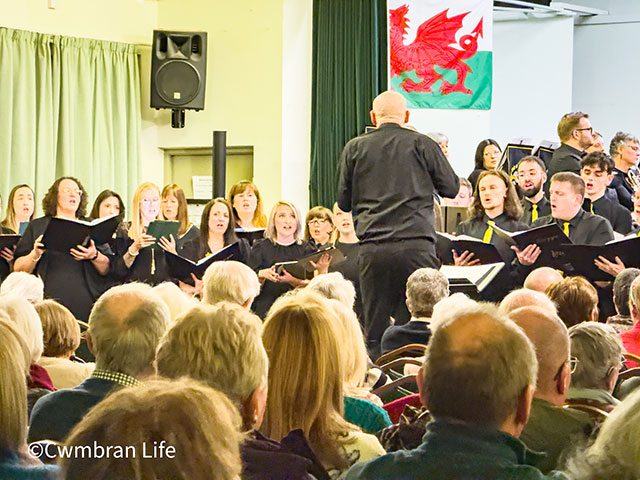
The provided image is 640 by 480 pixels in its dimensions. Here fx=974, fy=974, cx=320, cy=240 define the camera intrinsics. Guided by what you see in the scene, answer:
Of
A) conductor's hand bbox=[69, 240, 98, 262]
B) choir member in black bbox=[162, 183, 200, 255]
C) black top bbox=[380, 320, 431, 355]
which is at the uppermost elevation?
choir member in black bbox=[162, 183, 200, 255]

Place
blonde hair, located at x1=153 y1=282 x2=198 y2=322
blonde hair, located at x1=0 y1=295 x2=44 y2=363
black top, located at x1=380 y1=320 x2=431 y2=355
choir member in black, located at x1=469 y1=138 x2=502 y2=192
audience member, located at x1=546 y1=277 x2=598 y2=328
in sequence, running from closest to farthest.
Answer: blonde hair, located at x1=0 y1=295 x2=44 y2=363
blonde hair, located at x1=153 y1=282 x2=198 y2=322
audience member, located at x1=546 y1=277 x2=598 y2=328
black top, located at x1=380 y1=320 x2=431 y2=355
choir member in black, located at x1=469 y1=138 x2=502 y2=192

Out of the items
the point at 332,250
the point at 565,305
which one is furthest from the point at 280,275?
the point at 565,305

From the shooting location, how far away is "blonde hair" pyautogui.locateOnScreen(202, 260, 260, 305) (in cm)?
386

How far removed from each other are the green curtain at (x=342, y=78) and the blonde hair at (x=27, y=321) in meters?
6.55

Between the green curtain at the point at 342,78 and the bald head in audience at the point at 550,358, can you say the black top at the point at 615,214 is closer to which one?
the green curtain at the point at 342,78

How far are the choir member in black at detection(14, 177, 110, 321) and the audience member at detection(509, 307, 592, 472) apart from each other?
4.23 metres

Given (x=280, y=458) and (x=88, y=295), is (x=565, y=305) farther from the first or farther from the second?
(x=88, y=295)

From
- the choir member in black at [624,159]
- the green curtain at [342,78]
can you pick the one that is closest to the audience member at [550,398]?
the choir member in black at [624,159]

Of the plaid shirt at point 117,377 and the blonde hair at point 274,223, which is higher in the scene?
the blonde hair at point 274,223

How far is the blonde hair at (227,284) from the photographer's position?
152 inches

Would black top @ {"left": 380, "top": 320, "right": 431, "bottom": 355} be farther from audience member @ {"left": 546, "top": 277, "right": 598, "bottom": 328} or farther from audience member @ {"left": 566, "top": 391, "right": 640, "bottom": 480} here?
audience member @ {"left": 566, "top": 391, "right": 640, "bottom": 480}

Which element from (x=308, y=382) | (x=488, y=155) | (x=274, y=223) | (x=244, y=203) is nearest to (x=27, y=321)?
(x=308, y=382)

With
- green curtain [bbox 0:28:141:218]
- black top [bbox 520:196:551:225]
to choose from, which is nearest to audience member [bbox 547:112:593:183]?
black top [bbox 520:196:551:225]

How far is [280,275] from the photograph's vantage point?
6004mm
